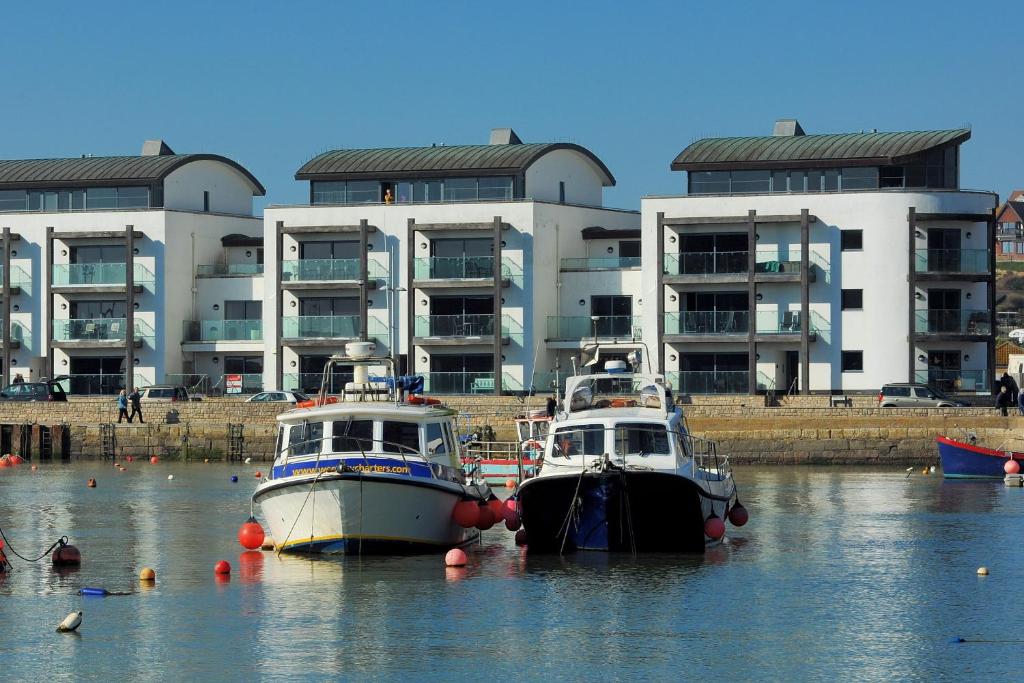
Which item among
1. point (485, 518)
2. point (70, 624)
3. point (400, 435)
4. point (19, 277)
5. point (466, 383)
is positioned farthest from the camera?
point (19, 277)

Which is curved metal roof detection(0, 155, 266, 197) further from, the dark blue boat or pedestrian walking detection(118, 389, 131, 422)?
the dark blue boat

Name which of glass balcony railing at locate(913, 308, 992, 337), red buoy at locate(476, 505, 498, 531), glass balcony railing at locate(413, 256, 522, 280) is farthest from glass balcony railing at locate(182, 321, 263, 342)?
red buoy at locate(476, 505, 498, 531)

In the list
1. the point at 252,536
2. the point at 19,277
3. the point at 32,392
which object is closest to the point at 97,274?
the point at 19,277

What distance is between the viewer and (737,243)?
72750 mm

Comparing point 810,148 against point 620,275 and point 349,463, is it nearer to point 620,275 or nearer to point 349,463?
point 620,275

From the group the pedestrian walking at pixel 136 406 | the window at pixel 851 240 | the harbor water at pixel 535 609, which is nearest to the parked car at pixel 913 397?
the window at pixel 851 240

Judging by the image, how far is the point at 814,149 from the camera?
2884 inches

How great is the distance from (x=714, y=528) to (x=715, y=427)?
28.3 metres

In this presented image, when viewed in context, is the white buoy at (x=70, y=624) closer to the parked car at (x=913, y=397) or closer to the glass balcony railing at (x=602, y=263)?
the parked car at (x=913, y=397)

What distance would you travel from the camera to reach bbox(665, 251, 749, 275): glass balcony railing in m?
72.1

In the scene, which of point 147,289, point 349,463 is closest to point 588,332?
point 147,289

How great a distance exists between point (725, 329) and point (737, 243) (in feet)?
12.4

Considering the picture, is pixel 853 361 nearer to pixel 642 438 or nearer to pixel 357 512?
pixel 642 438

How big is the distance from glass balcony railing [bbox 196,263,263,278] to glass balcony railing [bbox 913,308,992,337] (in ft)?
101
